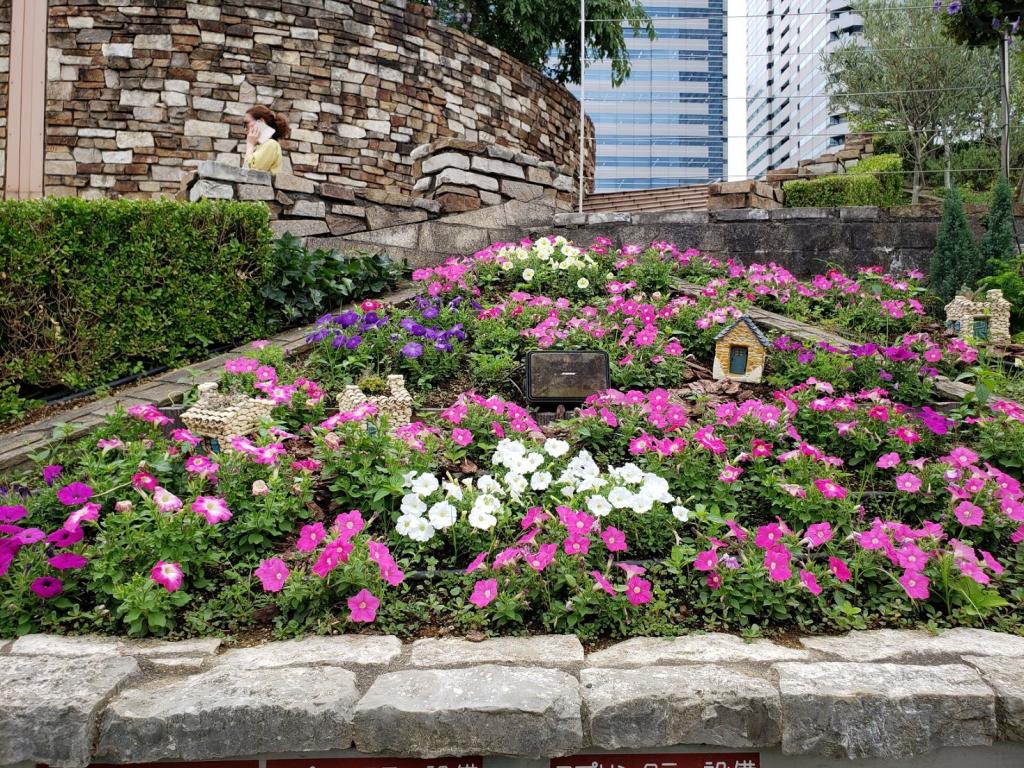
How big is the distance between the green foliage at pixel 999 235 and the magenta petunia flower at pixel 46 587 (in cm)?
598

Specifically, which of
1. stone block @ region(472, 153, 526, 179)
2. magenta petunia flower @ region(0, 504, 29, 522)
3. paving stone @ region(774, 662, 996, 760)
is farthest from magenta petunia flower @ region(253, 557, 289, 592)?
stone block @ region(472, 153, 526, 179)

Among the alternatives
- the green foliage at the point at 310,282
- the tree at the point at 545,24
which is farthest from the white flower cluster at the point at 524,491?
the tree at the point at 545,24

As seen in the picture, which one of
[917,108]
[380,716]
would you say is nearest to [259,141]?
[380,716]

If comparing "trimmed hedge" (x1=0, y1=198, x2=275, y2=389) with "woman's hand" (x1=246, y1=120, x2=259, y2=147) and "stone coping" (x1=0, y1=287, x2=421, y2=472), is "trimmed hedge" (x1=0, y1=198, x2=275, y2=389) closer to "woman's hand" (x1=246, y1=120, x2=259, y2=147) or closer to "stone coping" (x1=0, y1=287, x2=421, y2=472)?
"stone coping" (x1=0, y1=287, x2=421, y2=472)

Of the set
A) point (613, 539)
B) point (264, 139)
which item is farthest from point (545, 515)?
point (264, 139)

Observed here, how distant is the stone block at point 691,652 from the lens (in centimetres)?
186

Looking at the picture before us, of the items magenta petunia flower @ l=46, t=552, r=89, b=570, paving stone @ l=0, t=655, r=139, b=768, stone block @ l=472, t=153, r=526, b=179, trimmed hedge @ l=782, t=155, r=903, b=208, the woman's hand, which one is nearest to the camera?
paving stone @ l=0, t=655, r=139, b=768

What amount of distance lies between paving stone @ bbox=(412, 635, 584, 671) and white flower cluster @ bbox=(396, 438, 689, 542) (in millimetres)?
432

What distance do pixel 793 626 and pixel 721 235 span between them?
16.6 feet

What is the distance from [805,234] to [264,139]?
16.0 ft

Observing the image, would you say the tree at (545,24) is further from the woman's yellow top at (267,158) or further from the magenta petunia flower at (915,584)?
the magenta petunia flower at (915,584)

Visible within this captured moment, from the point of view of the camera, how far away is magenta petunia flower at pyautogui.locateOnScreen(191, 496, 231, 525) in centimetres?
231

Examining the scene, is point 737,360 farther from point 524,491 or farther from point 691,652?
point 691,652

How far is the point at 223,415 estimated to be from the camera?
2.98m
